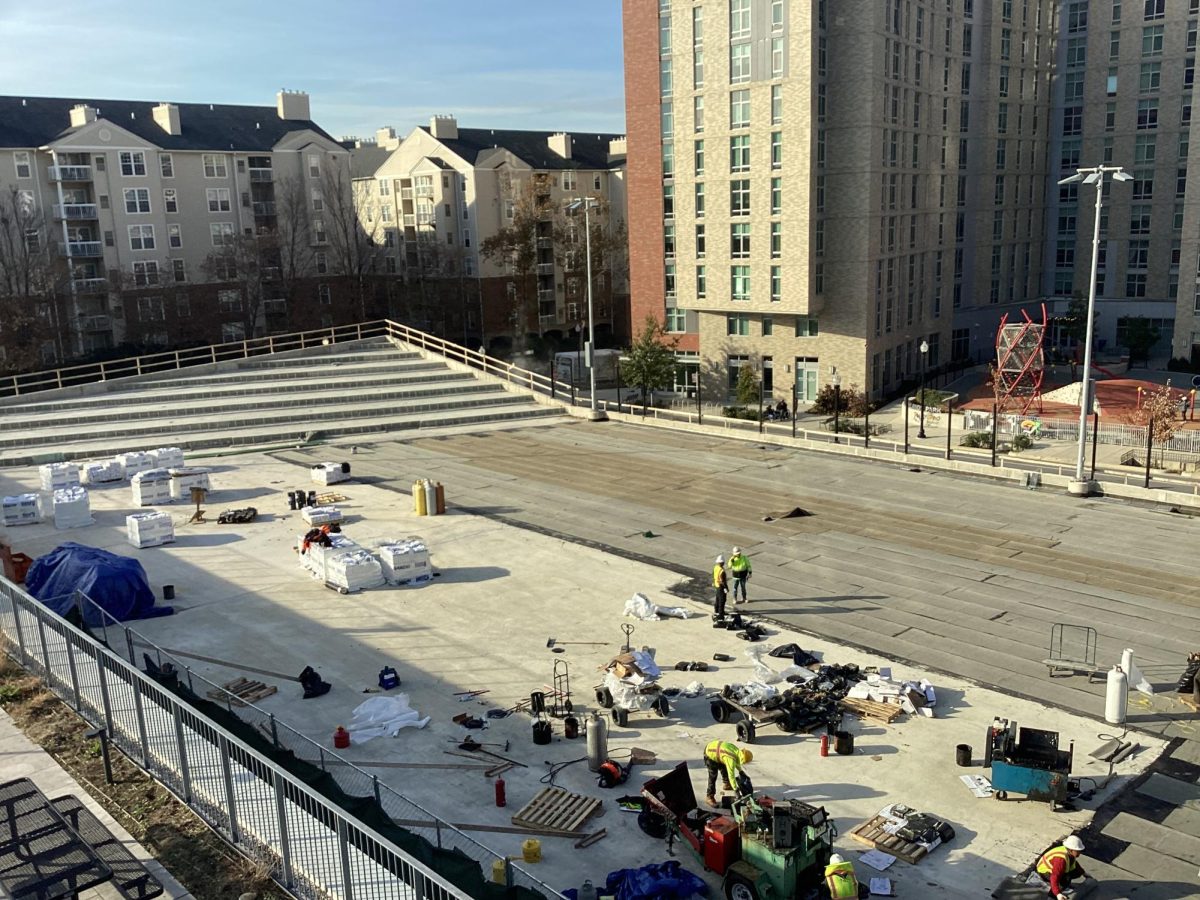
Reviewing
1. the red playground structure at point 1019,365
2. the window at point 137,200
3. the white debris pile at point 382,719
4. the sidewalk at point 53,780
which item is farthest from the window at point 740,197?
the window at point 137,200

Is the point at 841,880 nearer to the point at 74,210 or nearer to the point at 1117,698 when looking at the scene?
the point at 1117,698

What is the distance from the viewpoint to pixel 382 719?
56.2ft

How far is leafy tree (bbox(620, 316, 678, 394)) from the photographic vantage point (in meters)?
55.9

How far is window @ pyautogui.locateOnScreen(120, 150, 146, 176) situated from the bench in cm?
7316

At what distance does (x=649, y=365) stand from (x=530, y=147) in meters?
42.6

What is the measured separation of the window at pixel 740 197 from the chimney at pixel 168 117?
4846cm

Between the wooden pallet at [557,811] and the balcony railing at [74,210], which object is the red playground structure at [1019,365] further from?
the balcony railing at [74,210]

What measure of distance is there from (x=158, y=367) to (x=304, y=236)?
19903 millimetres

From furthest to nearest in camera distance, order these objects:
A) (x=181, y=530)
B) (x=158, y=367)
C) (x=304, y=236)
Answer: (x=304, y=236) < (x=158, y=367) < (x=181, y=530)

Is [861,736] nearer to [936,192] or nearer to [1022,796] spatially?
[1022,796]

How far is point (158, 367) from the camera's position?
6925 cm

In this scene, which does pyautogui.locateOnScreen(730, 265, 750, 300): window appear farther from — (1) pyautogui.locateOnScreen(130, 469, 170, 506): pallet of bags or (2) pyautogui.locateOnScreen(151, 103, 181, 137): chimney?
(2) pyautogui.locateOnScreen(151, 103, 181, 137): chimney

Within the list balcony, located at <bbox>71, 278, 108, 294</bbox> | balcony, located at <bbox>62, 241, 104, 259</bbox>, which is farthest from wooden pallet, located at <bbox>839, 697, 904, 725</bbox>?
balcony, located at <bbox>62, 241, 104, 259</bbox>

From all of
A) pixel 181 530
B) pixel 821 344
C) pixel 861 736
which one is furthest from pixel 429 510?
pixel 821 344
